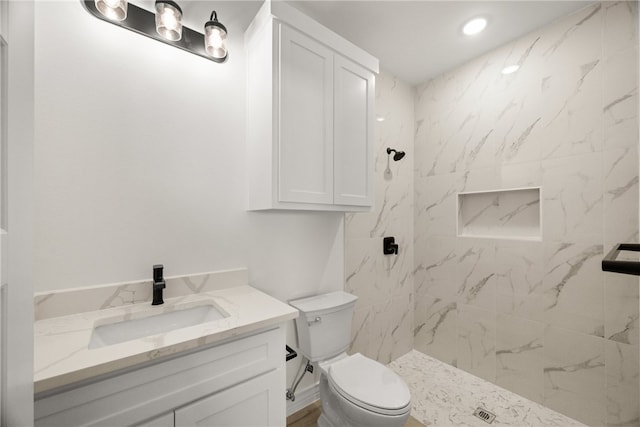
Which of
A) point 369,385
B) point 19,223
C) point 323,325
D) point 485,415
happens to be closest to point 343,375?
point 369,385

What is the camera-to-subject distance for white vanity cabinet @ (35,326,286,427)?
74 centimetres

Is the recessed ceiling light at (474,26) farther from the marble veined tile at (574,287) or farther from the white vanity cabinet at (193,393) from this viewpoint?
the white vanity cabinet at (193,393)

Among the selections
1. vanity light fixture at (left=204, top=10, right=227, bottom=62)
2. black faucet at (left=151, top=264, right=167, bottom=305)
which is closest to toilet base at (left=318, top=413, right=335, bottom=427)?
black faucet at (left=151, top=264, right=167, bottom=305)

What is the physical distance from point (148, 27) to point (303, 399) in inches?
88.5

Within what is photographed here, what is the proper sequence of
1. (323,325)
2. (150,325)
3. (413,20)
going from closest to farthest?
(150,325) → (323,325) → (413,20)

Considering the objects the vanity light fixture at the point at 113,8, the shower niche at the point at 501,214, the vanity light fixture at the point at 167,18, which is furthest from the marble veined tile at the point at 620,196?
the vanity light fixture at the point at 113,8

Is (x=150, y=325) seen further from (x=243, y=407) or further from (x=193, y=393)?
(x=243, y=407)

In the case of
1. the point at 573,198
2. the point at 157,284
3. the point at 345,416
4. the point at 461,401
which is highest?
the point at 573,198

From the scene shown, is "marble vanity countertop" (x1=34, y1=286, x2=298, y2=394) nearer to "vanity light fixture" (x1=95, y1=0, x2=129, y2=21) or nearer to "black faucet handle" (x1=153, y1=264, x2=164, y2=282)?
"black faucet handle" (x1=153, y1=264, x2=164, y2=282)

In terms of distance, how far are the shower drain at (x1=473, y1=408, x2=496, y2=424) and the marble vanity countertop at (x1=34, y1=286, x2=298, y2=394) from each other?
1.54 metres

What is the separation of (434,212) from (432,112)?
883 millimetres

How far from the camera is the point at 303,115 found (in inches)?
55.9

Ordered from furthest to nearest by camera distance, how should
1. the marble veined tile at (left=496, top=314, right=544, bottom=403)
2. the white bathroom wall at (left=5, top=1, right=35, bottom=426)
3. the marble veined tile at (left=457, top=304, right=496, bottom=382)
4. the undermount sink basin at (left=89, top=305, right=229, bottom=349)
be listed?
1. the marble veined tile at (left=457, top=304, right=496, bottom=382)
2. the marble veined tile at (left=496, top=314, right=544, bottom=403)
3. the undermount sink basin at (left=89, top=305, right=229, bottom=349)
4. the white bathroom wall at (left=5, top=1, right=35, bottom=426)

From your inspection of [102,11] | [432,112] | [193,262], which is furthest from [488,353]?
[102,11]
